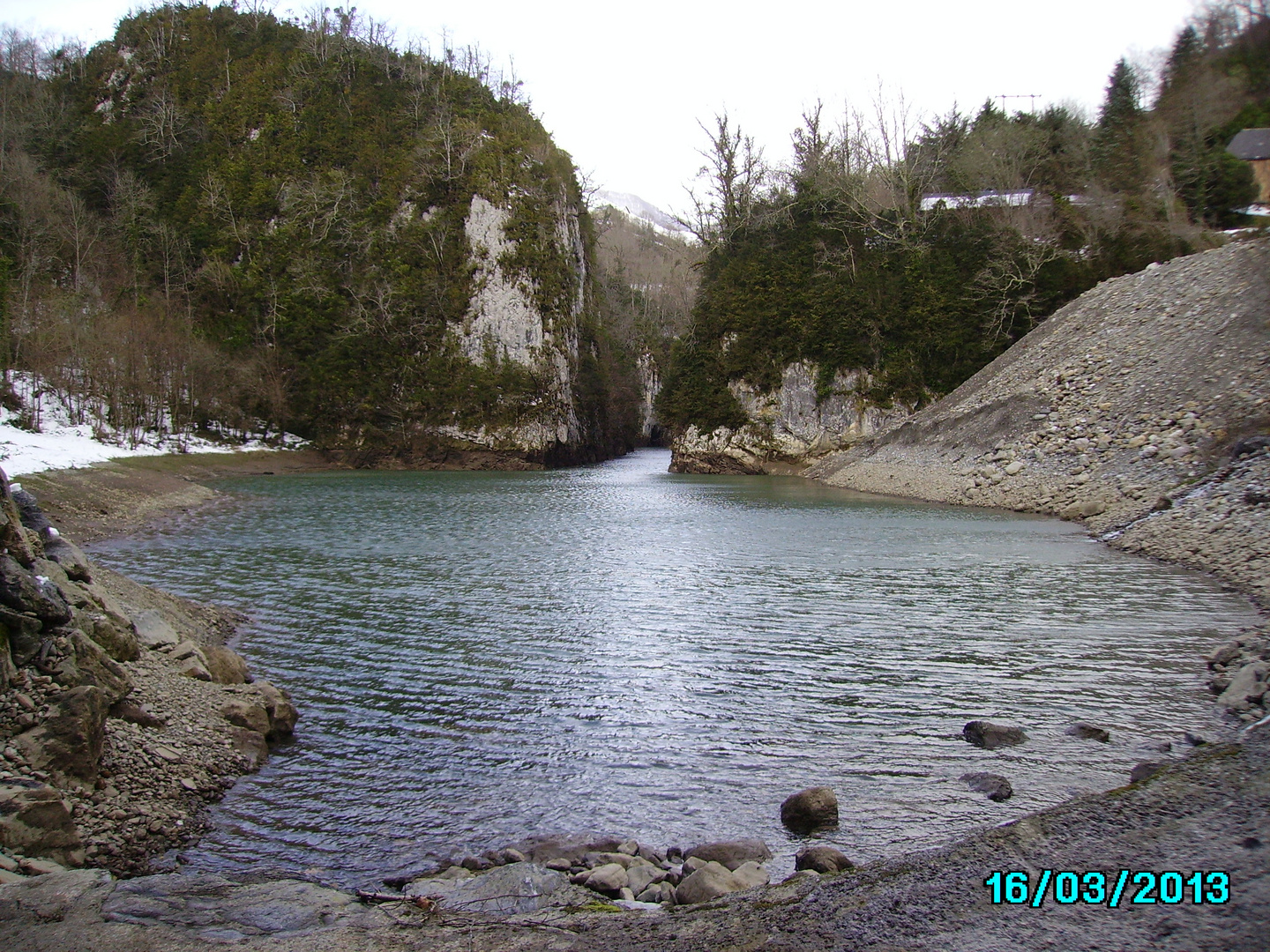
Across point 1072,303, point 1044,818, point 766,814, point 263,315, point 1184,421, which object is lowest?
point 766,814

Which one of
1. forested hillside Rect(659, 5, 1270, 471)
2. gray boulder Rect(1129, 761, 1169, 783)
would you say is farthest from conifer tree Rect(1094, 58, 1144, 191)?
gray boulder Rect(1129, 761, 1169, 783)

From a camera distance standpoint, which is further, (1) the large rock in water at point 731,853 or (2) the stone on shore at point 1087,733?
(2) the stone on shore at point 1087,733

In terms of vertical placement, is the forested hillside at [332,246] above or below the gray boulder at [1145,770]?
above

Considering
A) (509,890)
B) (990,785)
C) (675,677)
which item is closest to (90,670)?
(509,890)

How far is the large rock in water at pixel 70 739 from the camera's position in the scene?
20.2 feet

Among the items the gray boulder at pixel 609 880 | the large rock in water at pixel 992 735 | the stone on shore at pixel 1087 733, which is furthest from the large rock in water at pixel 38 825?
the stone on shore at pixel 1087 733

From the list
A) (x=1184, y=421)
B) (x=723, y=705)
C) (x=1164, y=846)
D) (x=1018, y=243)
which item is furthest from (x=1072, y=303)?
(x=1164, y=846)

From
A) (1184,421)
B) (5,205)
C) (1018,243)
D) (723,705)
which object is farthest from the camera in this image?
(5,205)

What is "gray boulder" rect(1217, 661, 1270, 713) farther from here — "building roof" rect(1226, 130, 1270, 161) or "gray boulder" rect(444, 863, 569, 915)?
"building roof" rect(1226, 130, 1270, 161)

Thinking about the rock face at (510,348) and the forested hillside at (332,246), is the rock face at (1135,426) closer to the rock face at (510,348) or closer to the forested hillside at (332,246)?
the rock face at (510,348)

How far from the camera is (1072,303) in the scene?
38.2 m

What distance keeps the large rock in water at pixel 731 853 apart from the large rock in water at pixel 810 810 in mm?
504

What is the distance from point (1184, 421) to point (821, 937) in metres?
25.7

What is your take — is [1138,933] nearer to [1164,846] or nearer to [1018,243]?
[1164,846]
